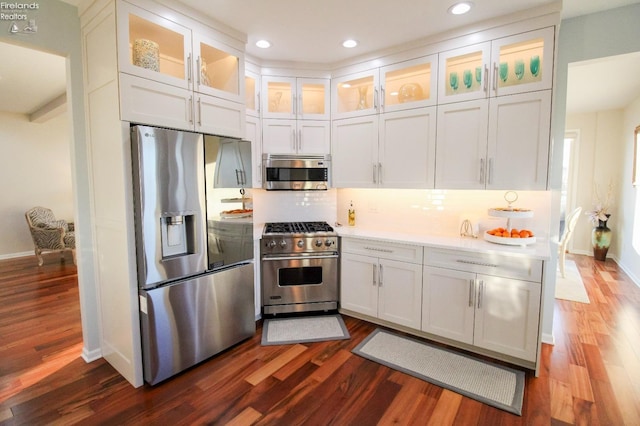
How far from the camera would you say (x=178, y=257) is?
2.31m

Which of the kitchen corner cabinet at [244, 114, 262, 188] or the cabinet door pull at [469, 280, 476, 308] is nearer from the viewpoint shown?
the cabinet door pull at [469, 280, 476, 308]

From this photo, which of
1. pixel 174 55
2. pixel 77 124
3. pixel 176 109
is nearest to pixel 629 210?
pixel 176 109

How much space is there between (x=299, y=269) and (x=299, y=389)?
127 cm

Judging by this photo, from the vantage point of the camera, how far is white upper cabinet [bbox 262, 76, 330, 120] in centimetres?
342

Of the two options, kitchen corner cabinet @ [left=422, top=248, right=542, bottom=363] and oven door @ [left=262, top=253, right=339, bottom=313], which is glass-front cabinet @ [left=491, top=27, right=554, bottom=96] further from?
oven door @ [left=262, top=253, right=339, bottom=313]

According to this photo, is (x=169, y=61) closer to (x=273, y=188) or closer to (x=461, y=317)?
(x=273, y=188)

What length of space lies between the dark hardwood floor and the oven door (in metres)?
0.49

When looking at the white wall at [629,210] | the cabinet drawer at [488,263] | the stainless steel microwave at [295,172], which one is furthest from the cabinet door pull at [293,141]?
the white wall at [629,210]

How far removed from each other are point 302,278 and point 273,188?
103 cm


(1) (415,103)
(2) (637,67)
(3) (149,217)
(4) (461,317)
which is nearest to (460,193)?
(1) (415,103)

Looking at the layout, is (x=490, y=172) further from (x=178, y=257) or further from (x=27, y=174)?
(x=27, y=174)

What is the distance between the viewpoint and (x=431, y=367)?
2430 millimetres

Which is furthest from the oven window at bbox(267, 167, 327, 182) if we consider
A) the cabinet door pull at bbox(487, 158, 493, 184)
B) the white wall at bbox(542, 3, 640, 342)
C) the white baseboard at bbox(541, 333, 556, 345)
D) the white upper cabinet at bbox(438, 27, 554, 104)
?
the white baseboard at bbox(541, 333, 556, 345)

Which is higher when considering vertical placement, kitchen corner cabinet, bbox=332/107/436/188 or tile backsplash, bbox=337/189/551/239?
kitchen corner cabinet, bbox=332/107/436/188
